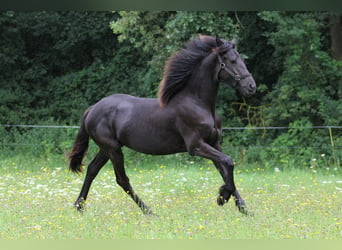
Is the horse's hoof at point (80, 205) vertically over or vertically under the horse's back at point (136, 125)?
Result: under

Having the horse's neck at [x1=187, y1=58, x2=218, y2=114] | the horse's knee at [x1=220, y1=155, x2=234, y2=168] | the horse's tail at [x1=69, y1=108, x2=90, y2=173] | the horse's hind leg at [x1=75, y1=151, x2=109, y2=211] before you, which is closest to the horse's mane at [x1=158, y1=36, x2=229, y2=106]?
the horse's neck at [x1=187, y1=58, x2=218, y2=114]

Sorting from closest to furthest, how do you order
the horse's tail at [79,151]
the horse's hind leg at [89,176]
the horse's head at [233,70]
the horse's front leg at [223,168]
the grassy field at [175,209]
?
the grassy field at [175,209]
the horse's front leg at [223,168]
the horse's head at [233,70]
the horse's hind leg at [89,176]
the horse's tail at [79,151]

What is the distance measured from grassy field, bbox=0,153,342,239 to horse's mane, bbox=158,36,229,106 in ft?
4.61

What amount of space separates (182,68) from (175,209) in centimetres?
169

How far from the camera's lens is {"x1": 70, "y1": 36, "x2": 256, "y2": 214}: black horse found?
5.63 meters

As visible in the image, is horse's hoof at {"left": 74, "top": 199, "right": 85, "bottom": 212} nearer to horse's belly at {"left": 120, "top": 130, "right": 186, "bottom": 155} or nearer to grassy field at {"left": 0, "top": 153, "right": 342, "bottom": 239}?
grassy field at {"left": 0, "top": 153, "right": 342, "bottom": 239}

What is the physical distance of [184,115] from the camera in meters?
5.82

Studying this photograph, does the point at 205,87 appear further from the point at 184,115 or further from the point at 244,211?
the point at 244,211

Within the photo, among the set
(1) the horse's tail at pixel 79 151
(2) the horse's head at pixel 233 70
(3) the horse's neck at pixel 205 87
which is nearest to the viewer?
(2) the horse's head at pixel 233 70

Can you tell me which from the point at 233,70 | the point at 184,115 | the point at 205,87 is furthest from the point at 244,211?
the point at 233,70

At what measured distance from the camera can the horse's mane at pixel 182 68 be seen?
591 centimetres

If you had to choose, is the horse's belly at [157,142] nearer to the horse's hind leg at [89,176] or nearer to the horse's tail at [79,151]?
the horse's hind leg at [89,176]

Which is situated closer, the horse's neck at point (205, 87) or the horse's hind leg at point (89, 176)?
the horse's neck at point (205, 87)

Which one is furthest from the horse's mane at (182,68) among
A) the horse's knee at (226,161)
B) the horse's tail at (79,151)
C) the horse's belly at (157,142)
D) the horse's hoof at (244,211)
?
the horse's hoof at (244,211)
